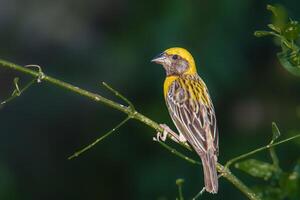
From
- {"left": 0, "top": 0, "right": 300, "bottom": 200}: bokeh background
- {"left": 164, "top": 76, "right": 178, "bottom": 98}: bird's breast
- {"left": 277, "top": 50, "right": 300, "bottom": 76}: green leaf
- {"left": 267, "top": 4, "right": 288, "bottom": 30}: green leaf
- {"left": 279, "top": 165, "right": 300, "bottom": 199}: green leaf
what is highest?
{"left": 0, "top": 0, "right": 300, "bottom": 200}: bokeh background

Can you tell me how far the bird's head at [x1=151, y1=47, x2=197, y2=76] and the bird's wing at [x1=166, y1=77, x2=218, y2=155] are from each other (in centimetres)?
12

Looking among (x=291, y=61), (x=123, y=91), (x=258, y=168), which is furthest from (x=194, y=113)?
(x=123, y=91)

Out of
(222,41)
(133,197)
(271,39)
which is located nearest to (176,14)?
(222,41)

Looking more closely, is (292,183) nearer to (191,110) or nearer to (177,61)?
(191,110)

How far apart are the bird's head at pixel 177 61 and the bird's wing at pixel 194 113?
4.7 inches

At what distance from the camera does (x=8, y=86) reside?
39.2ft

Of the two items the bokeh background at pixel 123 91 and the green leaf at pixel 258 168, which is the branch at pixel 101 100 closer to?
the green leaf at pixel 258 168

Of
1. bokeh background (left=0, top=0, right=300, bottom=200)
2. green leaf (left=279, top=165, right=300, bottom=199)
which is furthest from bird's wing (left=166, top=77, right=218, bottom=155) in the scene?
bokeh background (left=0, top=0, right=300, bottom=200)

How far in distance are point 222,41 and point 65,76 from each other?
1.85 metres

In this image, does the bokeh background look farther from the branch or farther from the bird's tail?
the branch

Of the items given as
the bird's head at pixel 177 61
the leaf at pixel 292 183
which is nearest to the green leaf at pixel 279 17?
the leaf at pixel 292 183

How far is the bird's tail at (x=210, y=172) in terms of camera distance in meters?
5.33

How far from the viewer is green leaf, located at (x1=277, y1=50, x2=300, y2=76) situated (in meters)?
4.72

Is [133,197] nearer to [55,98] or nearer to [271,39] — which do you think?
[55,98]
